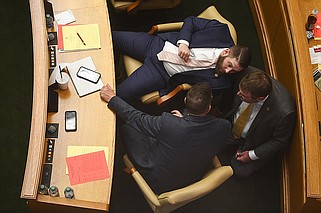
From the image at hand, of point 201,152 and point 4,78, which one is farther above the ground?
point 4,78

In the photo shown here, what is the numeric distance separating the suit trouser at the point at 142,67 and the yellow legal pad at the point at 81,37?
0.44 meters

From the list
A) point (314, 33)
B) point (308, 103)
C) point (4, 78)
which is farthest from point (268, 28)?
point (4, 78)

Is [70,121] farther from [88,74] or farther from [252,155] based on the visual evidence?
[252,155]

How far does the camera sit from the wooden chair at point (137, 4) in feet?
14.3

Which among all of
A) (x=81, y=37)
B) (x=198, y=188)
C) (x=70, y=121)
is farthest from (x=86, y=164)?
(x=81, y=37)

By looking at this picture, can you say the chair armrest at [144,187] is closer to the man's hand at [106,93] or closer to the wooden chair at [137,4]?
the man's hand at [106,93]

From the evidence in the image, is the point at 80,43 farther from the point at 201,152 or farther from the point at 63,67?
the point at 201,152

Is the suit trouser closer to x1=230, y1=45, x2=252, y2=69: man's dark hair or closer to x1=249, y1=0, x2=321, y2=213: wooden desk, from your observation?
x1=230, y1=45, x2=252, y2=69: man's dark hair

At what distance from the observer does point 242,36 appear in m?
4.88

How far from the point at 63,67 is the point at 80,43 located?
22 centimetres

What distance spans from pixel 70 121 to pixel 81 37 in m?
0.64

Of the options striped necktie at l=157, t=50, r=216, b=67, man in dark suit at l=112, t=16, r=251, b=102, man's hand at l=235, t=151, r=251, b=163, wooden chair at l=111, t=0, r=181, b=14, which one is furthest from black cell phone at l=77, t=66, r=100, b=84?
man's hand at l=235, t=151, r=251, b=163

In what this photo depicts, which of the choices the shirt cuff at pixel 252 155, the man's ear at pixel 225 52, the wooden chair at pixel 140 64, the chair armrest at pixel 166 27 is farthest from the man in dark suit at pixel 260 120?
the chair armrest at pixel 166 27

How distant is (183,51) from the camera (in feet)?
12.8
